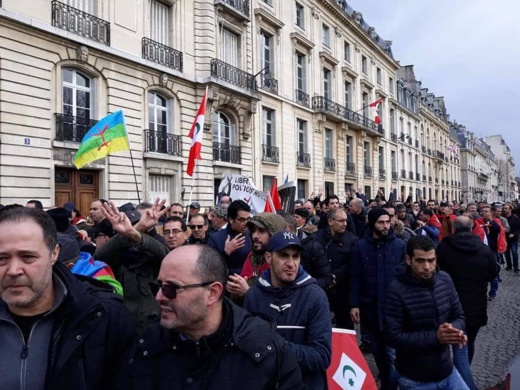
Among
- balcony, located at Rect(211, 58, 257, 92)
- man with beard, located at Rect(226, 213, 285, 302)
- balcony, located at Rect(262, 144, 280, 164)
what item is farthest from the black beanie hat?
balcony, located at Rect(262, 144, 280, 164)

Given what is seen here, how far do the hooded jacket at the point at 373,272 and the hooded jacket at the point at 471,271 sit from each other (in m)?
0.58

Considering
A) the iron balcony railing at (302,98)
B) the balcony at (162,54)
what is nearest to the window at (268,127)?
the iron balcony railing at (302,98)

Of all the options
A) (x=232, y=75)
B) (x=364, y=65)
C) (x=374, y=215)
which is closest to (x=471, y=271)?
(x=374, y=215)

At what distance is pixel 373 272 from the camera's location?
4.52 meters

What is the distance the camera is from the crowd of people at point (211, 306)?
1702 mm

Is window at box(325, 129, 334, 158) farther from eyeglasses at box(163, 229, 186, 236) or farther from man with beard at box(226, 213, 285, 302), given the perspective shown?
man with beard at box(226, 213, 285, 302)

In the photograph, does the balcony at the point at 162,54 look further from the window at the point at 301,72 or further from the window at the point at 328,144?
the window at the point at 328,144

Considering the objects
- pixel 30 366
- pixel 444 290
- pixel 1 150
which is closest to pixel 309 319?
pixel 444 290

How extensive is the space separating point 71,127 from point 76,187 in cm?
171

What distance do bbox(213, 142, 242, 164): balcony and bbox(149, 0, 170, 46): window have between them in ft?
14.5

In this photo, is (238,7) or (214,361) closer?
(214,361)

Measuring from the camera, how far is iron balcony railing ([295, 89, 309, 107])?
77.2 feet

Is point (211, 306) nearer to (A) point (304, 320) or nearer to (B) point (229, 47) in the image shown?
(A) point (304, 320)

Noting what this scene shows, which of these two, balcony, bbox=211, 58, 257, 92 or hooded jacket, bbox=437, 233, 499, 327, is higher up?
balcony, bbox=211, 58, 257, 92
